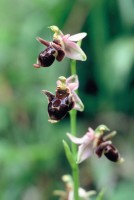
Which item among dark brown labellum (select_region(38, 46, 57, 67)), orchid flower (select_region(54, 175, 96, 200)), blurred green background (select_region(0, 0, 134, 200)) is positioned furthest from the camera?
blurred green background (select_region(0, 0, 134, 200))

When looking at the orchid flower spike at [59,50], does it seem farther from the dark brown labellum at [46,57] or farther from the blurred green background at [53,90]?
the blurred green background at [53,90]

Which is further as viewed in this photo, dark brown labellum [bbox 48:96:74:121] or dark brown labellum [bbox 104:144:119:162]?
dark brown labellum [bbox 104:144:119:162]

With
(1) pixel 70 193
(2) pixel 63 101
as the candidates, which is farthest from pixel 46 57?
(1) pixel 70 193

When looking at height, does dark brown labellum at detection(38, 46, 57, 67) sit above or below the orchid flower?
above

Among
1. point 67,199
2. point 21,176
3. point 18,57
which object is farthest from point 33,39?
point 67,199

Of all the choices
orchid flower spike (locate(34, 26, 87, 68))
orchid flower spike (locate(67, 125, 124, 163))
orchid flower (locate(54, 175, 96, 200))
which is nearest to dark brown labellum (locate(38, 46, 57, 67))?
orchid flower spike (locate(34, 26, 87, 68))

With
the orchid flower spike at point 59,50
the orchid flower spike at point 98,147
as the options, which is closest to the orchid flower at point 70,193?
the orchid flower spike at point 98,147

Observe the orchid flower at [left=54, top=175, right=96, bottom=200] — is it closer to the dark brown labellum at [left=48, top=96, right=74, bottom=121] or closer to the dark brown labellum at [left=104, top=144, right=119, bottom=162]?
the dark brown labellum at [left=104, top=144, right=119, bottom=162]
